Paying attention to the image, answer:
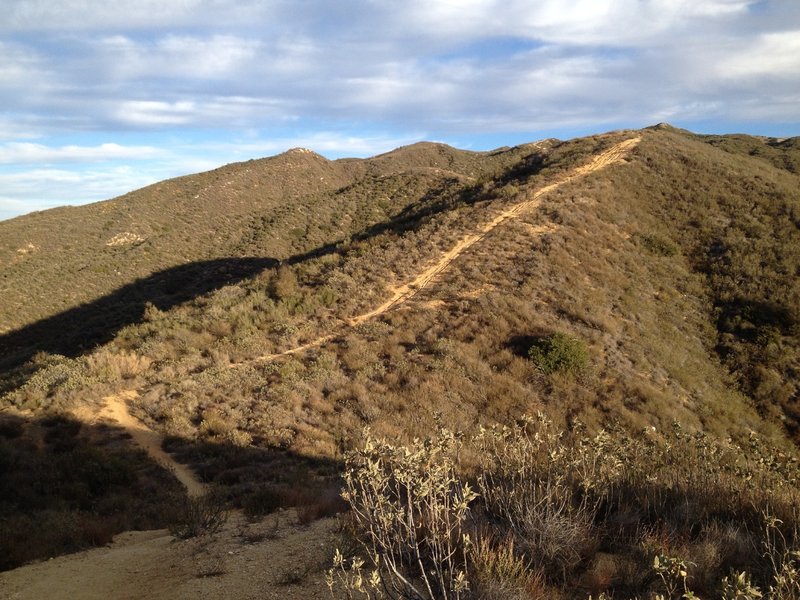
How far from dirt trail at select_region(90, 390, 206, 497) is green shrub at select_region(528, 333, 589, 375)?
871 centimetres

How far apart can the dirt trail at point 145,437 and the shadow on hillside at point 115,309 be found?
29.4 feet

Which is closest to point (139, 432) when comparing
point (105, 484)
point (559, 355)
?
point (105, 484)

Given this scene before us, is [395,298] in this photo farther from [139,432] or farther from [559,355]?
[139,432]

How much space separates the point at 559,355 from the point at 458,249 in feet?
25.4

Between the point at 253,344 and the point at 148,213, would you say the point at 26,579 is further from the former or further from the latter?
the point at 148,213

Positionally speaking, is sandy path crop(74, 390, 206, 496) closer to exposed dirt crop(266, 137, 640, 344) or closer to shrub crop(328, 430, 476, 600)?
exposed dirt crop(266, 137, 640, 344)

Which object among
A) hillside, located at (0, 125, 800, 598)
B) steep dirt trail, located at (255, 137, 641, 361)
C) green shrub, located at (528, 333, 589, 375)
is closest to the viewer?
hillside, located at (0, 125, 800, 598)

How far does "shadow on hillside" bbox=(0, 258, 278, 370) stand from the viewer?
74.0ft

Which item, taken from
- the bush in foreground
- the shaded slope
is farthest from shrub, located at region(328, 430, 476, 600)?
the shaded slope

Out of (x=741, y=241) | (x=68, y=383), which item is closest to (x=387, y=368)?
(x=68, y=383)

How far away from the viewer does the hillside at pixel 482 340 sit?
9.77m

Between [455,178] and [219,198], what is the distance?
25206mm

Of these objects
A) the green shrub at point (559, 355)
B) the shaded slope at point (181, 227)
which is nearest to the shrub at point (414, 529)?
the green shrub at point (559, 355)

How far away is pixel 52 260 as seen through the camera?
37.3 m
